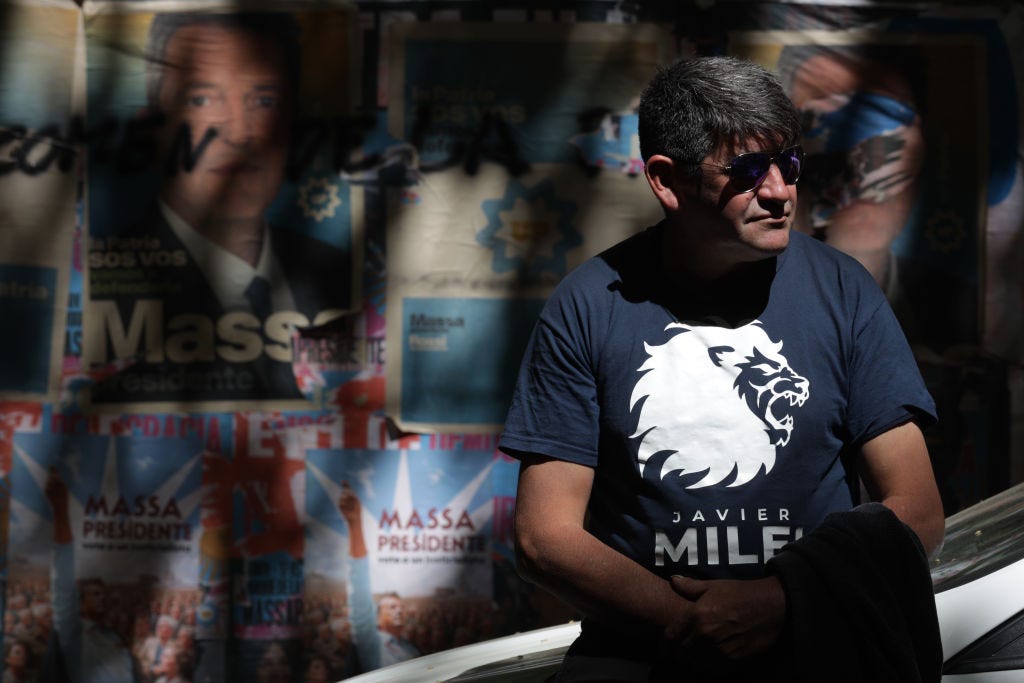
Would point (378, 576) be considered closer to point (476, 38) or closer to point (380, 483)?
point (380, 483)

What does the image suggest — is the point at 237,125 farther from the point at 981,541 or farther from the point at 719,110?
the point at 981,541

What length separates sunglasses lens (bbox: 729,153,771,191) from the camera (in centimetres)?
201

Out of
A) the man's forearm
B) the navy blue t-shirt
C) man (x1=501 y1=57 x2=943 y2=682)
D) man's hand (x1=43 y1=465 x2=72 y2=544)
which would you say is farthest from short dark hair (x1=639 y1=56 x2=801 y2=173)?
man's hand (x1=43 y1=465 x2=72 y2=544)

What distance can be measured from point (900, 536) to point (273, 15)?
11.3ft

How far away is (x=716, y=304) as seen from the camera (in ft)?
6.85

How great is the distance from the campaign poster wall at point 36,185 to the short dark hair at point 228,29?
0.30 metres

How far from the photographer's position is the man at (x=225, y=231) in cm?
459

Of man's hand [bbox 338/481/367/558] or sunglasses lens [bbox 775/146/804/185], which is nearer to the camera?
sunglasses lens [bbox 775/146/804/185]

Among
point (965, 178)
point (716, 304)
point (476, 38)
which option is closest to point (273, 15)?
point (476, 38)

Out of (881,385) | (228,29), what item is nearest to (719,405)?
(881,385)

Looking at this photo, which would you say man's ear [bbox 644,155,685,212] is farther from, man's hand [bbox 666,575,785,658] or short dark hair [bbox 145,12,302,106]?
short dark hair [bbox 145,12,302,106]

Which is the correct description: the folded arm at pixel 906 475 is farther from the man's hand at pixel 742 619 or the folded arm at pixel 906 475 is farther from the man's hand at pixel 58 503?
the man's hand at pixel 58 503

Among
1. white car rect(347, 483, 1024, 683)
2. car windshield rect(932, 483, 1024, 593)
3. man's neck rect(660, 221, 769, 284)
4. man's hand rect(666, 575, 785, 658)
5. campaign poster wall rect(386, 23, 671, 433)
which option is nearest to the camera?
man's hand rect(666, 575, 785, 658)

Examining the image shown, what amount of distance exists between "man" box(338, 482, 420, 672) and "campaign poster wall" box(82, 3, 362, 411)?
489 mm
